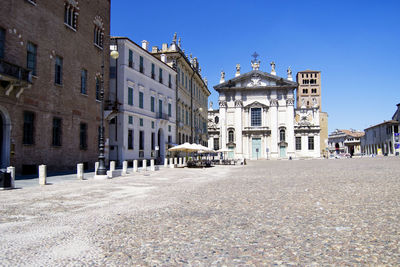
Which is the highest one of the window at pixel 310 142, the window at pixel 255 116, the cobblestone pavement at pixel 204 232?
the window at pixel 255 116

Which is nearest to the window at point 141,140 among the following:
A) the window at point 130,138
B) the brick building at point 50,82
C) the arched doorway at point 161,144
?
the window at point 130,138

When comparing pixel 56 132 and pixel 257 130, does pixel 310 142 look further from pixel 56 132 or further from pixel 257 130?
pixel 56 132

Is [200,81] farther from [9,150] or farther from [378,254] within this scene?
[378,254]

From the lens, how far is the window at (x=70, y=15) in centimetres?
2116

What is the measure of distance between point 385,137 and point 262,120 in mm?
49358

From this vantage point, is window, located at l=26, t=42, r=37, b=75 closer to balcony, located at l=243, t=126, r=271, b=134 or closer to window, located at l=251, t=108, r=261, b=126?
balcony, located at l=243, t=126, r=271, b=134

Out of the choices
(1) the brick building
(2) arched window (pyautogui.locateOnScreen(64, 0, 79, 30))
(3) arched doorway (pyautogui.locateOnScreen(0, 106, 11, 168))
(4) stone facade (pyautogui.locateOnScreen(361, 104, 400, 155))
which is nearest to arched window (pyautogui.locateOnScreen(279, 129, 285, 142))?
(4) stone facade (pyautogui.locateOnScreen(361, 104, 400, 155))

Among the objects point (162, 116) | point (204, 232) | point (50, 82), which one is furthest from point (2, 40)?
point (162, 116)

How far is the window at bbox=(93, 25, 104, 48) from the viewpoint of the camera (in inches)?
982

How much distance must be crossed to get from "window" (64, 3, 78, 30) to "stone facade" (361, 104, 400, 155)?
285 feet

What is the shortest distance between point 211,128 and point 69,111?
5675cm

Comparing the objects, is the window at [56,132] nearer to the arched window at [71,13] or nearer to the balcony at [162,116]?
the arched window at [71,13]

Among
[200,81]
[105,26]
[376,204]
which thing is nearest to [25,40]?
[105,26]

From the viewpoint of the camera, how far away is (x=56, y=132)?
20.1 metres
